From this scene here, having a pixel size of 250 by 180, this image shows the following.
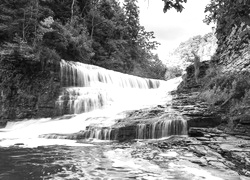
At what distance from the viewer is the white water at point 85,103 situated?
1143cm

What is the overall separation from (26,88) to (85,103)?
14.6ft

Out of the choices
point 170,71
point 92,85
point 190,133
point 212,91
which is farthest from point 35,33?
point 170,71

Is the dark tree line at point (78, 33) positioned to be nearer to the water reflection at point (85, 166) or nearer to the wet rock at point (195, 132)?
the water reflection at point (85, 166)

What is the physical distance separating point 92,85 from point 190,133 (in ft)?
36.9

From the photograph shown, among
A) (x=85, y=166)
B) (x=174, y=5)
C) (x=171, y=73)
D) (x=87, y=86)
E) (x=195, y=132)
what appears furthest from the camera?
(x=171, y=73)

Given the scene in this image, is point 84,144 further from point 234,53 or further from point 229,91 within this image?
point 234,53

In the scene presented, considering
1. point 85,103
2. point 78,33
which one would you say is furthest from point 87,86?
point 78,33

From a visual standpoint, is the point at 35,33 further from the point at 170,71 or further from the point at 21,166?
the point at 170,71

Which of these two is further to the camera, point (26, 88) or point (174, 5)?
point (26, 88)

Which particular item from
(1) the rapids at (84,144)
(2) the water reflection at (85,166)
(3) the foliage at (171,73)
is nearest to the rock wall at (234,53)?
(1) the rapids at (84,144)

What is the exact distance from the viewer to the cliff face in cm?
1505

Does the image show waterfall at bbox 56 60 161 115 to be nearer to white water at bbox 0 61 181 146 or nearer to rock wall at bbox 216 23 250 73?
white water at bbox 0 61 181 146

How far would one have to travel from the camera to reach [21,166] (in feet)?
16.2

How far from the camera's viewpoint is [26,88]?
15797mm
